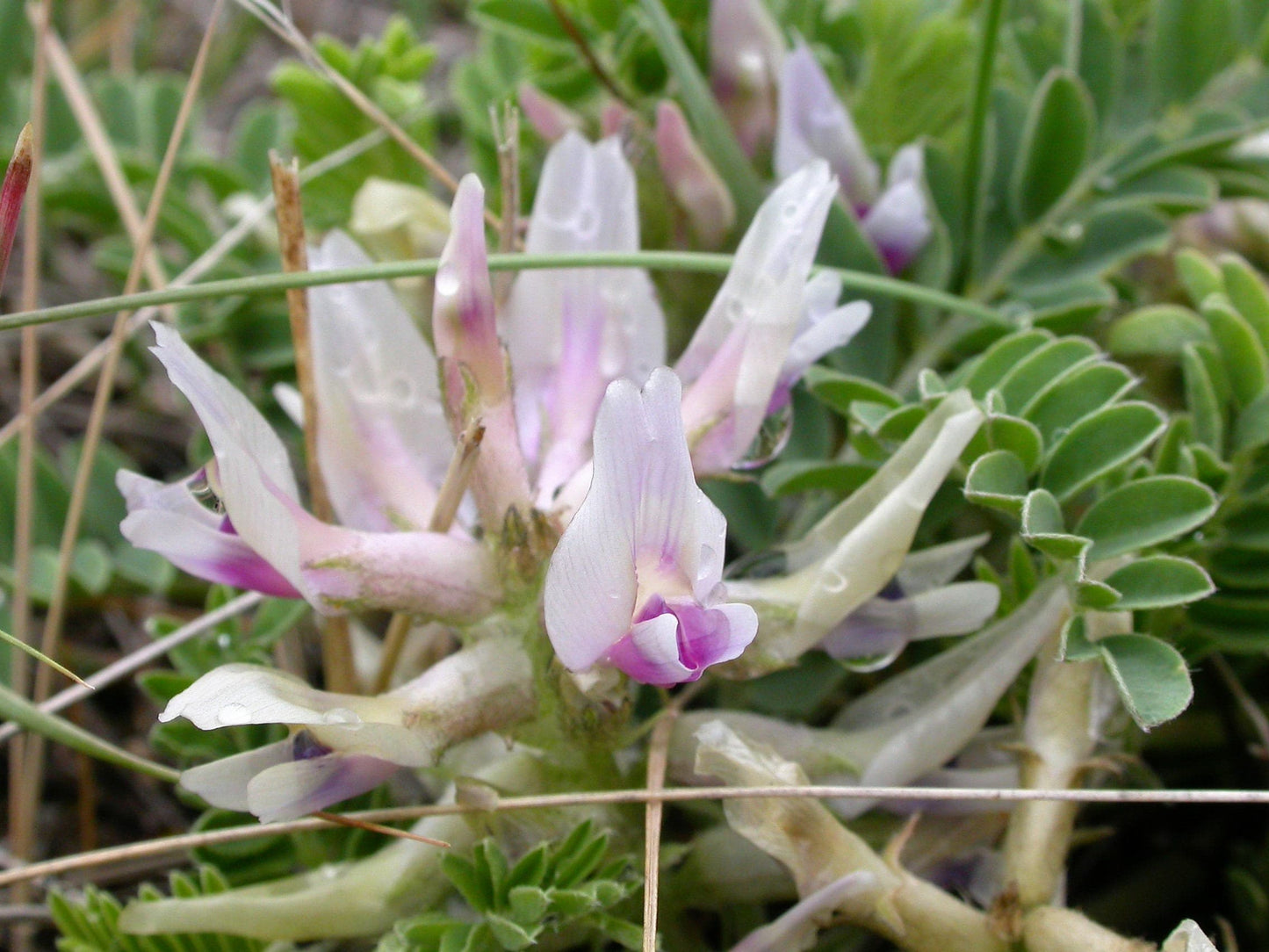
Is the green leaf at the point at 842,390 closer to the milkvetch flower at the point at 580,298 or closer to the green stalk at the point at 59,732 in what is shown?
the milkvetch flower at the point at 580,298

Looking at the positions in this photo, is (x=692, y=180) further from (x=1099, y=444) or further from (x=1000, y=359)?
(x=1099, y=444)

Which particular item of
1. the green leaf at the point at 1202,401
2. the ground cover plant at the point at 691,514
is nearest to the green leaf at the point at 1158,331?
→ the ground cover plant at the point at 691,514

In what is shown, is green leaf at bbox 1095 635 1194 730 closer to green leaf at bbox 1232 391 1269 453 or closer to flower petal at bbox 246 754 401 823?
green leaf at bbox 1232 391 1269 453

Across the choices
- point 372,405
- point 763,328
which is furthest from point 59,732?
point 763,328

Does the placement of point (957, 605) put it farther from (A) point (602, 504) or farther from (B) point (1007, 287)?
(B) point (1007, 287)

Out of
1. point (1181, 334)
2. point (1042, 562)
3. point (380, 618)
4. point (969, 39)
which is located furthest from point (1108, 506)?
point (380, 618)
